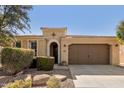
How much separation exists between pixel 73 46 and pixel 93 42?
2.02m

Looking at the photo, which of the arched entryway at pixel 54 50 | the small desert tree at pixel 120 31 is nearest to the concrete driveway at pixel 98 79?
the small desert tree at pixel 120 31

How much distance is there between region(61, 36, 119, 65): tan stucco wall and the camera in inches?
923

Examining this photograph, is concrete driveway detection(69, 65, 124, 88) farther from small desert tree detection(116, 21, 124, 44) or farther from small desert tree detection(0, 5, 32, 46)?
small desert tree detection(116, 21, 124, 44)

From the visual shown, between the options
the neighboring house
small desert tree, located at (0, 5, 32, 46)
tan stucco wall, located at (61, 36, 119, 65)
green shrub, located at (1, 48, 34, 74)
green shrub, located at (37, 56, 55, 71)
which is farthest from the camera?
tan stucco wall, located at (61, 36, 119, 65)

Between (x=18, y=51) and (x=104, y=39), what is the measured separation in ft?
39.8

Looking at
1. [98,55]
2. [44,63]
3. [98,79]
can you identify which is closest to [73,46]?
[98,55]

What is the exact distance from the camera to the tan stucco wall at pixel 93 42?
23.4m

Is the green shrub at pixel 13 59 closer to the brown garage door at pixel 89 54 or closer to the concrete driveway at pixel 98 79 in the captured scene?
the concrete driveway at pixel 98 79

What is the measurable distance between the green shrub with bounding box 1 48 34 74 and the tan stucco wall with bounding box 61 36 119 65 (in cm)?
953

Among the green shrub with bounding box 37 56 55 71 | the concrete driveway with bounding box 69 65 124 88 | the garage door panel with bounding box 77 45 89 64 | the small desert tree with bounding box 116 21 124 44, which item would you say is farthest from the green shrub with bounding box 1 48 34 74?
the garage door panel with bounding box 77 45 89 64

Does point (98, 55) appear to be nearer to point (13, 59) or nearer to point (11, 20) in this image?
point (11, 20)

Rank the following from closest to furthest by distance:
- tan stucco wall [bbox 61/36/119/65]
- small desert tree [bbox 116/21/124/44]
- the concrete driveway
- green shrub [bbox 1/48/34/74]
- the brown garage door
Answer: the concrete driveway
green shrub [bbox 1/48/34/74]
small desert tree [bbox 116/21/124/44]
tan stucco wall [bbox 61/36/119/65]
the brown garage door
